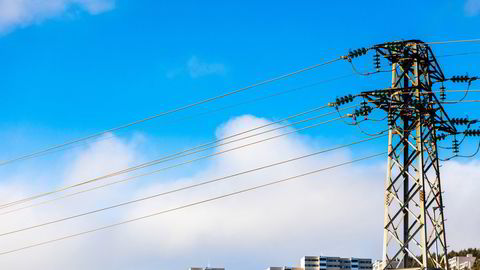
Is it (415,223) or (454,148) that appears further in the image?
(454,148)

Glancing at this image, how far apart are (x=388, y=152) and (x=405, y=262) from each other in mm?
6724

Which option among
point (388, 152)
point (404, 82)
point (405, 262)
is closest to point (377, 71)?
point (404, 82)

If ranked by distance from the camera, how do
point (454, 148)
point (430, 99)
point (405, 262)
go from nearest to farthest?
point (405, 262), point (430, 99), point (454, 148)

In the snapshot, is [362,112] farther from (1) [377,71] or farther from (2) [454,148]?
(2) [454,148]

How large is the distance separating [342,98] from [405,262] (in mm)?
10823

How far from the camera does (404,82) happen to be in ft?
157

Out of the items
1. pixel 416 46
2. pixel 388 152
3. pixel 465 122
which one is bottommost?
pixel 388 152

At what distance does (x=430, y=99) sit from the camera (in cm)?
4756

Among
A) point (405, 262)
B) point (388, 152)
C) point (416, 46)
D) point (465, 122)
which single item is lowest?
point (405, 262)

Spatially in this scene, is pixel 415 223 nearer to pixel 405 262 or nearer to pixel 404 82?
pixel 405 262

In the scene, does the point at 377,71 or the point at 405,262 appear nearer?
the point at 405,262

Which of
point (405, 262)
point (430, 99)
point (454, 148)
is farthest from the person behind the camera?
point (454, 148)

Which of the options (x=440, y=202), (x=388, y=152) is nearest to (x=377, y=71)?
(x=388, y=152)

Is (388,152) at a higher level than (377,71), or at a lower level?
lower
